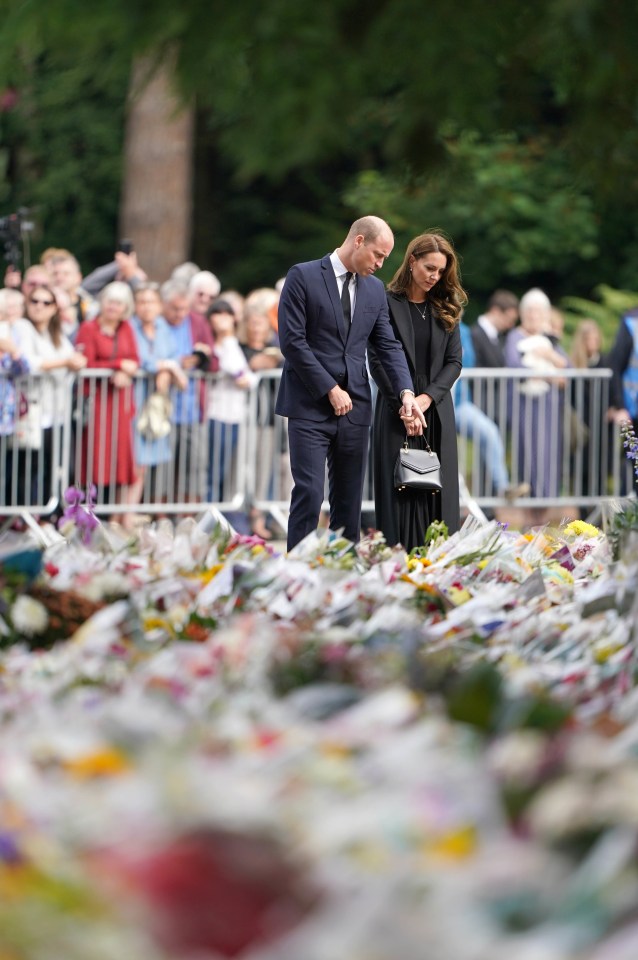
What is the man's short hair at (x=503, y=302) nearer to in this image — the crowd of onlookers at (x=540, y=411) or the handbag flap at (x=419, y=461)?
the crowd of onlookers at (x=540, y=411)

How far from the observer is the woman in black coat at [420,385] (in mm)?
8438

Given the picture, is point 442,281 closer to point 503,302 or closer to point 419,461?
point 419,461

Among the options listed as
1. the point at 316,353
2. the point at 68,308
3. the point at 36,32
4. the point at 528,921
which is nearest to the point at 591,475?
the point at 68,308

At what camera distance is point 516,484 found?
13.7 m

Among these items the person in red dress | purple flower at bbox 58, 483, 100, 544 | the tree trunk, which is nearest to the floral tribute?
purple flower at bbox 58, 483, 100, 544

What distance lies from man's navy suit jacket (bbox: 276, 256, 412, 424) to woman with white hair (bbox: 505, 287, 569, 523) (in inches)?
215

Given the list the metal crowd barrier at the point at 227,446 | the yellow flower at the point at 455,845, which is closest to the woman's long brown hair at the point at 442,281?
the metal crowd barrier at the point at 227,446

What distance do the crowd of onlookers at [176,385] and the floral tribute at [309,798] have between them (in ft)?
25.5

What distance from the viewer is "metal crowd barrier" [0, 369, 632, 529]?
11852 mm

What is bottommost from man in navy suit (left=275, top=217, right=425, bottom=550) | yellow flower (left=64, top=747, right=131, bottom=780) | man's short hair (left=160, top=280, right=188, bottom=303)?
yellow flower (left=64, top=747, right=131, bottom=780)

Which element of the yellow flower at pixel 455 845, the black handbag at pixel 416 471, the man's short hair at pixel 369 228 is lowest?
the yellow flower at pixel 455 845

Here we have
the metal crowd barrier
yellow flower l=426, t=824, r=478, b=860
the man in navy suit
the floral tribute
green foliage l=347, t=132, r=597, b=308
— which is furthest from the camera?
green foliage l=347, t=132, r=597, b=308

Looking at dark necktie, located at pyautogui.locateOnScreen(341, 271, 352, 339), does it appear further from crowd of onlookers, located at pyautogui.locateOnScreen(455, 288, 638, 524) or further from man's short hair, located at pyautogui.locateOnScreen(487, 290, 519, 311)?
man's short hair, located at pyautogui.locateOnScreen(487, 290, 519, 311)

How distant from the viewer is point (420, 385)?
8.59 m
